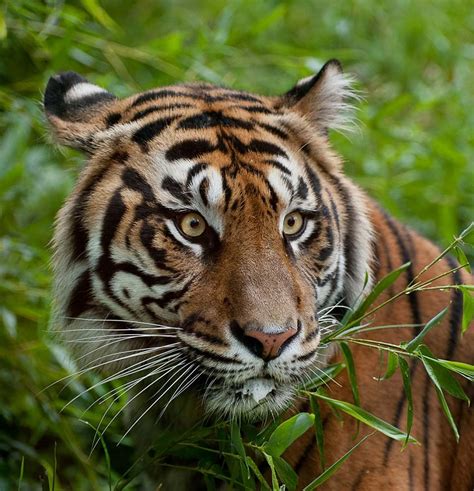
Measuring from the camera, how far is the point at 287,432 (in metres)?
2.05

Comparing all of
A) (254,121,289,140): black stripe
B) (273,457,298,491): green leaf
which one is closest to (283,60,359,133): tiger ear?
(254,121,289,140): black stripe

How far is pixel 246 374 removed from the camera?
204 centimetres

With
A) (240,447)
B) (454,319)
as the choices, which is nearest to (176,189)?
(240,447)

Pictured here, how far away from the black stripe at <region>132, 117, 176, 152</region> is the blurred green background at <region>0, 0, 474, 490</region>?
11.7 inches

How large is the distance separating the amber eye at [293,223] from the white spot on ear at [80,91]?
0.70m

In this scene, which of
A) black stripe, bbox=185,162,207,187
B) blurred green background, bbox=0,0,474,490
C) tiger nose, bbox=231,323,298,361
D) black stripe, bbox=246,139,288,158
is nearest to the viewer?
tiger nose, bbox=231,323,298,361

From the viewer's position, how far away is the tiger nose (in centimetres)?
199

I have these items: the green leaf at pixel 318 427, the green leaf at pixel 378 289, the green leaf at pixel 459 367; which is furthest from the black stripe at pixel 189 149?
the green leaf at pixel 459 367

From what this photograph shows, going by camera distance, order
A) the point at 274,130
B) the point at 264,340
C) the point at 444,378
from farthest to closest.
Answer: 1. the point at 274,130
2. the point at 444,378
3. the point at 264,340

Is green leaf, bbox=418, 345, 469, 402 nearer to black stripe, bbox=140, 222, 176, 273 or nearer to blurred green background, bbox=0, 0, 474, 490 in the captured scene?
black stripe, bbox=140, 222, 176, 273

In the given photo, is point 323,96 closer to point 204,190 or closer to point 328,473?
point 204,190

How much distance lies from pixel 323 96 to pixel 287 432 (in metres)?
0.94

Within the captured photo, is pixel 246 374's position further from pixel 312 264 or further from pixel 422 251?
pixel 422 251

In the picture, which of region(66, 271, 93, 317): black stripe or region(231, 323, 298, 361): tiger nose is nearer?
region(231, 323, 298, 361): tiger nose
